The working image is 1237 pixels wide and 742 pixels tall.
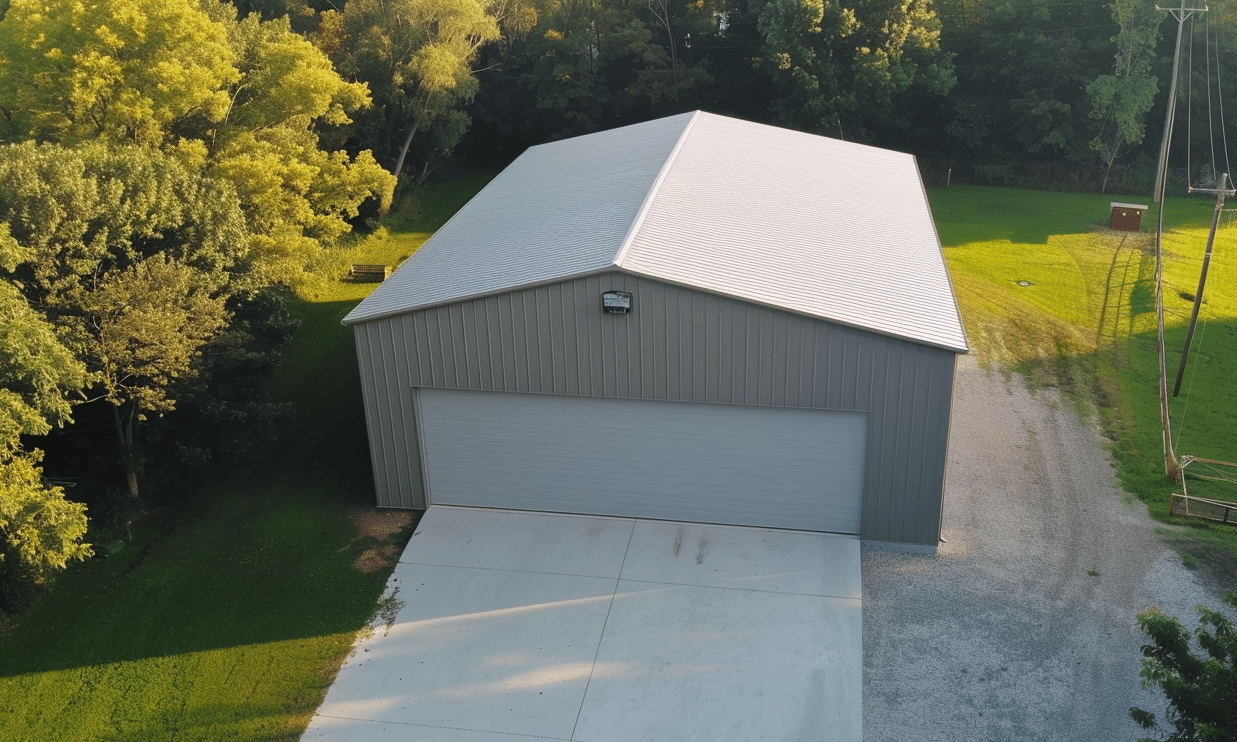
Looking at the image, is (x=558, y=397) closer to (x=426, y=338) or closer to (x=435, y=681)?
(x=426, y=338)

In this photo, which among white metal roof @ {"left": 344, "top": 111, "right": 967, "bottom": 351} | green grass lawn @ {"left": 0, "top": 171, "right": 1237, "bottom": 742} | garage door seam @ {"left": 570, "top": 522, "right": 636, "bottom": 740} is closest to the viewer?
garage door seam @ {"left": 570, "top": 522, "right": 636, "bottom": 740}

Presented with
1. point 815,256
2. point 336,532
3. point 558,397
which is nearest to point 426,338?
point 558,397

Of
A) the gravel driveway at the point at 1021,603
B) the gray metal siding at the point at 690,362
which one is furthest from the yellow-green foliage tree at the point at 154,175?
the gravel driveway at the point at 1021,603

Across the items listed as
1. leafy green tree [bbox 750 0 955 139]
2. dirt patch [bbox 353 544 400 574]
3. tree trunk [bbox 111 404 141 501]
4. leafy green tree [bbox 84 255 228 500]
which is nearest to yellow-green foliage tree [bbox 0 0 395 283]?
leafy green tree [bbox 84 255 228 500]

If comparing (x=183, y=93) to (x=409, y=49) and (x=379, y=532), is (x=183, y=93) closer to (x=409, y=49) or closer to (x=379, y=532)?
(x=379, y=532)

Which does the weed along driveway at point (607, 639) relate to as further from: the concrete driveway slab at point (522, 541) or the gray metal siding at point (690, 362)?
the gray metal siding at point (690, 362)

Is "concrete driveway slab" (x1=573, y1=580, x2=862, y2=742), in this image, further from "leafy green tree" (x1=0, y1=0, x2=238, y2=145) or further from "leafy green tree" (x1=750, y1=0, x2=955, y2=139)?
"leafy green tree" (x1=750, y1=0, x2=955, y2=139)
